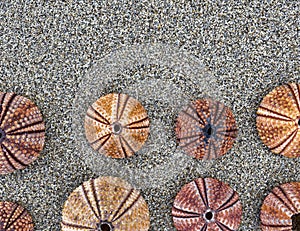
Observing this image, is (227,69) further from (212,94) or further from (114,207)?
(114,207)

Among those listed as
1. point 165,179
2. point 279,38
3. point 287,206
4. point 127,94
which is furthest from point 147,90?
point 287,206

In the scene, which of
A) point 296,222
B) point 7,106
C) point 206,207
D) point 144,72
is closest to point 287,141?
point 296,222

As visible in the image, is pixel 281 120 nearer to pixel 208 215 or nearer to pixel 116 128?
pixel 208 215

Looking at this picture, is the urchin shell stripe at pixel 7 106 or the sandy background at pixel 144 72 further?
the sandy background at pixel 144 72

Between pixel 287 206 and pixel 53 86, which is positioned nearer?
pixel 287 206

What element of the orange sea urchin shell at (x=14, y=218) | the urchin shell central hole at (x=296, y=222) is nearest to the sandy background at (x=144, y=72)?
the orange sea urchin shell at (x=14, y=218)

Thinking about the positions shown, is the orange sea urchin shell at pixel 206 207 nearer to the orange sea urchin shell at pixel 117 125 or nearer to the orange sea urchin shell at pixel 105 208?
the orange sea urchin shell at pixel 105 208
